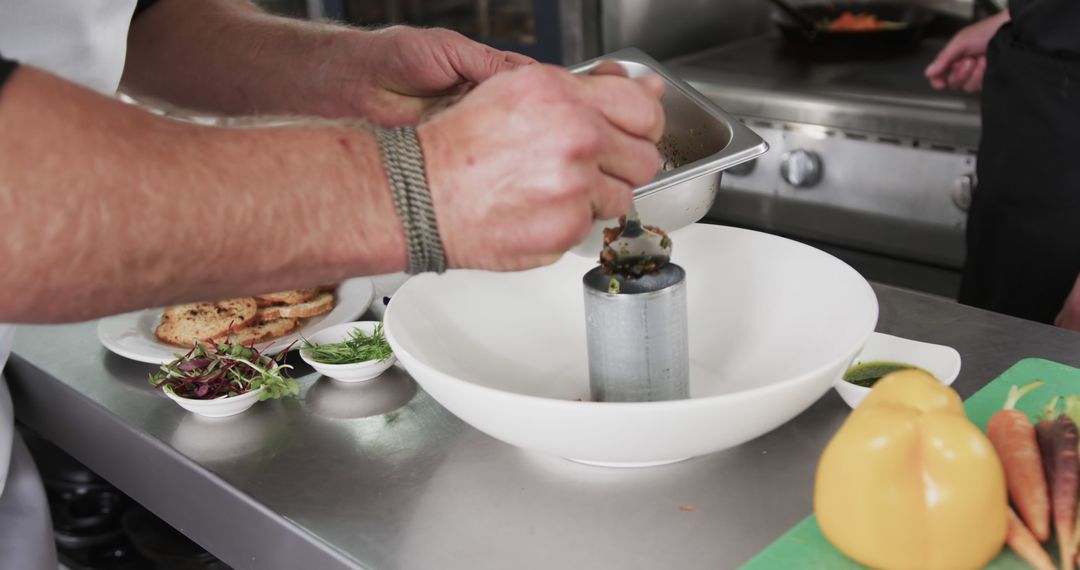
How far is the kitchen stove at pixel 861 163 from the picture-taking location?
198 centimetres

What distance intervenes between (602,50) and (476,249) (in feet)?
5.48

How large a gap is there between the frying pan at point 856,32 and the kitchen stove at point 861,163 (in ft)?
0.11

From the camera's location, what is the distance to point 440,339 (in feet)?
3.53

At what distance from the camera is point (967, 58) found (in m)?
1.98

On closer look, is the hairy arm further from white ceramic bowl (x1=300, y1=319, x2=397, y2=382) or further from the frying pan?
the frying pan

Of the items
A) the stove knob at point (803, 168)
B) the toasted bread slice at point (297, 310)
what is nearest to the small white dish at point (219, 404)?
the toasted bread slice at point (297, 310)

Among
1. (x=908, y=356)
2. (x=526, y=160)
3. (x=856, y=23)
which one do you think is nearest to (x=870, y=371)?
(x=908, y=356)

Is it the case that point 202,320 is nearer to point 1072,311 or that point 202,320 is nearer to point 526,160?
point 526,160

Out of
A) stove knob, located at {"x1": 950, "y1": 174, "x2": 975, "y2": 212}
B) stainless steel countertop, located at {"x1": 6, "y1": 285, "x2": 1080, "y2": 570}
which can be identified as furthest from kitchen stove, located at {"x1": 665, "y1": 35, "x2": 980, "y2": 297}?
stainless steel countertop, located at {"x1": 6, "y1": 285, "x2": 1080, "y2": 570}

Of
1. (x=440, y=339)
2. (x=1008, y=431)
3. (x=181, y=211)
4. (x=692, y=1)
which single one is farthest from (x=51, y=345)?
(x=692, y=1)

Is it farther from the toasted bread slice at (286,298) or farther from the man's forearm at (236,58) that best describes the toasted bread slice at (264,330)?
the man's forearm at (236,58)

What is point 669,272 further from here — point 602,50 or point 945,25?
point 945,25

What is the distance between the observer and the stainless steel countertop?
0.87 metres

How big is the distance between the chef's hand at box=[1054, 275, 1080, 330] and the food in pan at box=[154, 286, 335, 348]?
3.52 ft
